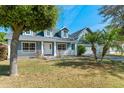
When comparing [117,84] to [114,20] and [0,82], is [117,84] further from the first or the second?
[114,20]

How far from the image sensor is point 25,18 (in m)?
11.4

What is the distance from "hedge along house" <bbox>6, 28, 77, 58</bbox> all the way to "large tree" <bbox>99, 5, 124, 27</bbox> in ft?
32.9

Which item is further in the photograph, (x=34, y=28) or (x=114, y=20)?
(x=114, y=20)

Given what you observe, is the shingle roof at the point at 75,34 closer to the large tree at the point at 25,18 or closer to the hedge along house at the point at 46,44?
the hedge along house at the point at 46,44

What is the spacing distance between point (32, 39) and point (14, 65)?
19.4m

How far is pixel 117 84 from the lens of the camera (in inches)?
428

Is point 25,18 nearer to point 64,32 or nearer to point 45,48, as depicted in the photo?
point 45,48

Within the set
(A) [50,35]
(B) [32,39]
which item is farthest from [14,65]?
(A) [50,35]

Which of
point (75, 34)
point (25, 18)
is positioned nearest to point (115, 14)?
point (25, 18)

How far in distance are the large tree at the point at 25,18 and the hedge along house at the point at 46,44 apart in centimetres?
1789

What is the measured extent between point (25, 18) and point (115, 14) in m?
11.7

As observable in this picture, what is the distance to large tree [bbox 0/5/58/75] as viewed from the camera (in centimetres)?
1116

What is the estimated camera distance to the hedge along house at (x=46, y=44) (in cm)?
3203

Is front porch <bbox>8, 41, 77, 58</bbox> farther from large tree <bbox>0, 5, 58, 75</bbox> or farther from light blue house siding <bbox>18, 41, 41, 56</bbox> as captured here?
large tree <bbox>0, 5, 58, 75</bbox>
